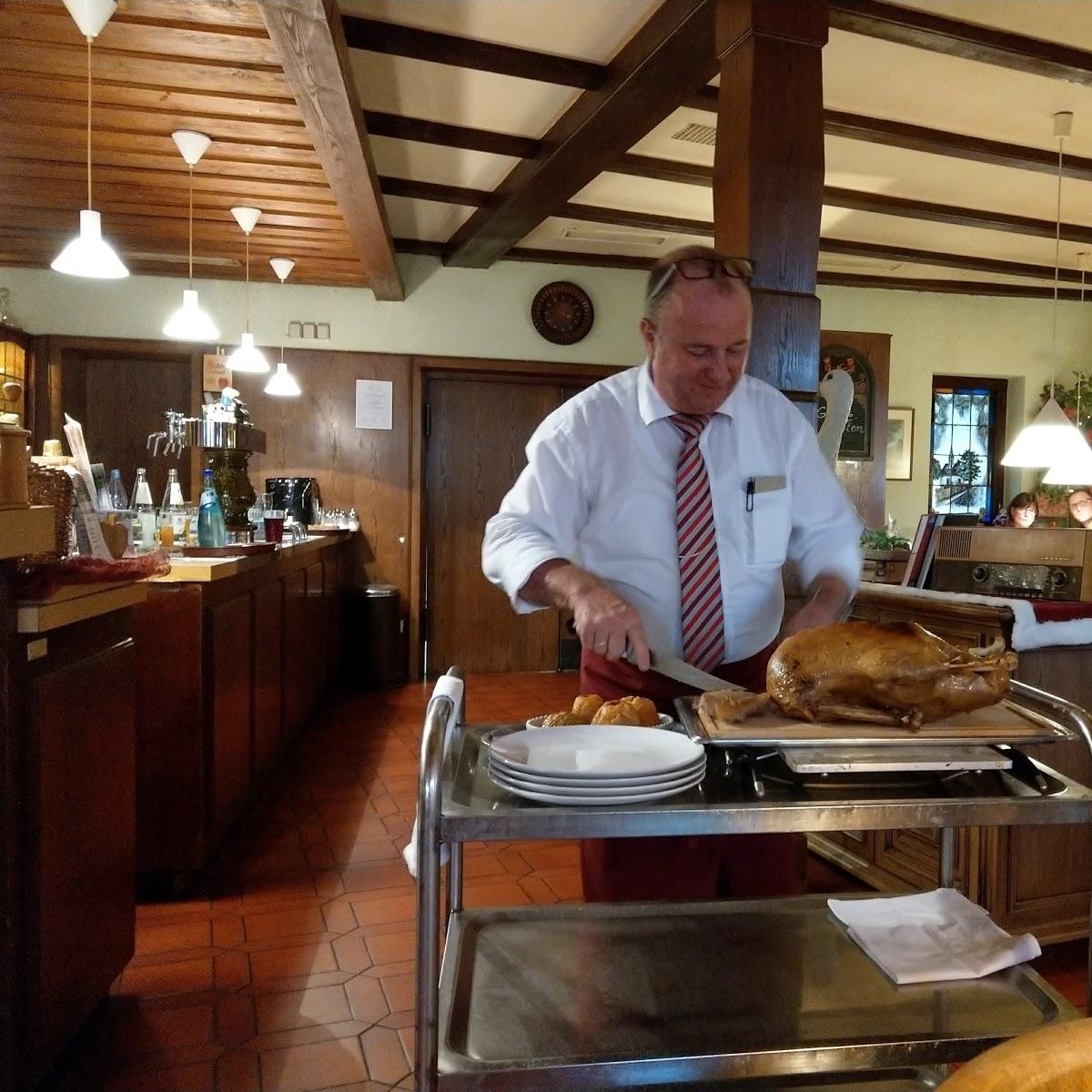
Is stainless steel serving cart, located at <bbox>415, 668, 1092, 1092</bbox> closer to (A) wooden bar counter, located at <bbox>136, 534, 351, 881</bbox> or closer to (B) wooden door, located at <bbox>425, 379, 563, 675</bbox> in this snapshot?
(A) wooden bar counter, located at <bbox>136, 534, 351, 881</bbox>

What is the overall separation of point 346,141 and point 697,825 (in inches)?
126

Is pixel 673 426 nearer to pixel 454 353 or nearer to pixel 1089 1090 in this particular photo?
pixel 1089 1090

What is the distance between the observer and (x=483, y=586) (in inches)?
254

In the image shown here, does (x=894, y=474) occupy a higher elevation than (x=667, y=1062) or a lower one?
higher

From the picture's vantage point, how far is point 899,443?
7.15m

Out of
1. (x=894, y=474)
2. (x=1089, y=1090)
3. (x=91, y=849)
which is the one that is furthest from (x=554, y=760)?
(x=894, y=474)

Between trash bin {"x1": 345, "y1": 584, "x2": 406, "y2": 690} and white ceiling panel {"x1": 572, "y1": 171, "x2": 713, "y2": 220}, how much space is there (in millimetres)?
2742

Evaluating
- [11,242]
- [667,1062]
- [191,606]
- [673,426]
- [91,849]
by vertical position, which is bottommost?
[91,849]

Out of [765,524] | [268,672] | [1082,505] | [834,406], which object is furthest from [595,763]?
[1082,505]

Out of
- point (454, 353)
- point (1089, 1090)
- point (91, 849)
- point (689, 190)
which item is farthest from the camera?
point (454, 353)

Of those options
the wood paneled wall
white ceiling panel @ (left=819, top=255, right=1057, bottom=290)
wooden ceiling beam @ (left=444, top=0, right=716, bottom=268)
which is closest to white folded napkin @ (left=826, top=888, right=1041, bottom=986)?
wooden ceiling beam @ (left=444, top=0, right=716, bottom=268)

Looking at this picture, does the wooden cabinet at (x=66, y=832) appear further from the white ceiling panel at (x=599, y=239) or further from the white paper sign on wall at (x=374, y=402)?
the white ceiling panel at (x=599, y=239)

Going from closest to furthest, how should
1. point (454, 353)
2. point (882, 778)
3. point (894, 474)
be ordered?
1. point (882, 778)
2. point (454, 353)
3. point (894, 474)

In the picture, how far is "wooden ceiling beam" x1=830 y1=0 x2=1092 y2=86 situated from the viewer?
308 cm
